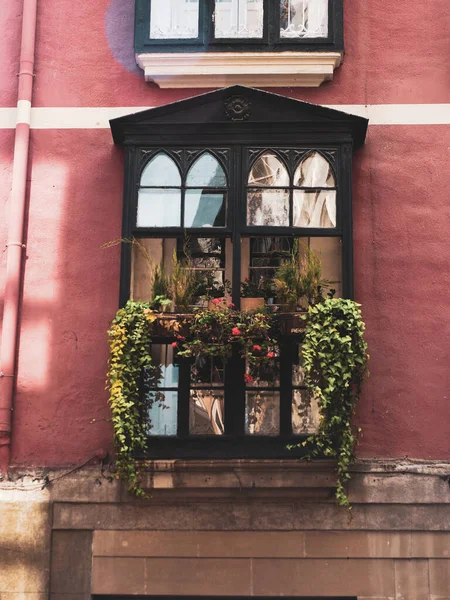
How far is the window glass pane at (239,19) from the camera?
31.3 ft

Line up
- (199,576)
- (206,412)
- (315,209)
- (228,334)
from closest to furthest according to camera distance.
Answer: (228,334) < (199,576) < (206,412) < (315,209)

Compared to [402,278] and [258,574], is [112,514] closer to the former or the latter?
[258,574]

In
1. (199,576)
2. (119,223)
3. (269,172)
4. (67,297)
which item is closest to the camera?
(199,576)

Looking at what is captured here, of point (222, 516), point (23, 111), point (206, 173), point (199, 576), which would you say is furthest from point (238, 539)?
point (23, 111)

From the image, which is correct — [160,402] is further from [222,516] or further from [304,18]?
[304,18]

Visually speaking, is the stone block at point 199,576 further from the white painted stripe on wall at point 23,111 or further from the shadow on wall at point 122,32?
the shadow on wall at point 122,32

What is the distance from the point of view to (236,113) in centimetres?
911

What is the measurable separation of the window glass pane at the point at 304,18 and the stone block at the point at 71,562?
5.96 m

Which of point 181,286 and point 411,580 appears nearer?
point 411,580

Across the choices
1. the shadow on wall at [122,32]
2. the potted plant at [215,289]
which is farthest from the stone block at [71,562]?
the shadow on wall at [122,32]

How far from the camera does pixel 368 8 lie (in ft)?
31.8

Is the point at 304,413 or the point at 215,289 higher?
the point at 215,289

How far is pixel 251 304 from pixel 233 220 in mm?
949

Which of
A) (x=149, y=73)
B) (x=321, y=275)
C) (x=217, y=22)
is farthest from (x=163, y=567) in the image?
(x=217, y=22)
